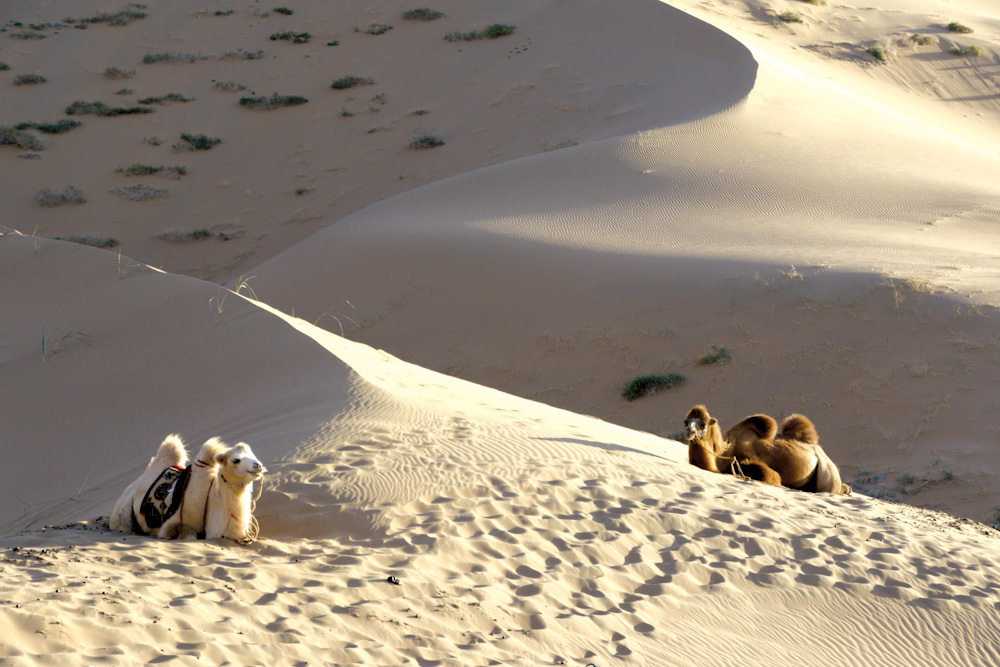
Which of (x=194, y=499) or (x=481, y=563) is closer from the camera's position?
(x=194, y=499)

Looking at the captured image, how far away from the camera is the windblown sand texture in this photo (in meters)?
4.34

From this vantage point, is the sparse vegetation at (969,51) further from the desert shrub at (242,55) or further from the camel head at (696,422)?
the camel head at (696,422)

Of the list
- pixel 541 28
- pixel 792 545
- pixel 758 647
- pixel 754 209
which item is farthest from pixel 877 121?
pixel 758 647

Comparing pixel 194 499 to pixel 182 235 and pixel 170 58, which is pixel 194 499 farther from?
pixel 170 58

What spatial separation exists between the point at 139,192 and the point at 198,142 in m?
2.77

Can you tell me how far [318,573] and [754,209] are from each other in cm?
1132

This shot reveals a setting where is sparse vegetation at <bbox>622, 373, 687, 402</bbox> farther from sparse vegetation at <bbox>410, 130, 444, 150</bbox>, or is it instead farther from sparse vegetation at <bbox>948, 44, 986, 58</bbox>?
sparse vegetation at <bbox>948, 44, 986, 58</bbox>

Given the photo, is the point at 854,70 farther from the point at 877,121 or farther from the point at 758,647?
the point at 758,647

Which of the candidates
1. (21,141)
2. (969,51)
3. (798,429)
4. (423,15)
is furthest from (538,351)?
(423,15)

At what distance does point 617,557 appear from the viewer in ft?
16.5

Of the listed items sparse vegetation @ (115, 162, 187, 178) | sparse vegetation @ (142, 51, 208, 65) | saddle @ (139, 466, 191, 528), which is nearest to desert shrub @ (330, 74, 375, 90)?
sparse vegetation @ (142, 51, 208, 65)

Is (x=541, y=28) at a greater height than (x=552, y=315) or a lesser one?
greater

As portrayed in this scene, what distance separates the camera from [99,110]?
83.8 feet

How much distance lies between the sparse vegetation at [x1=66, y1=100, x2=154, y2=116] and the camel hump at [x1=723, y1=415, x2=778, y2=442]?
77.9 ft
